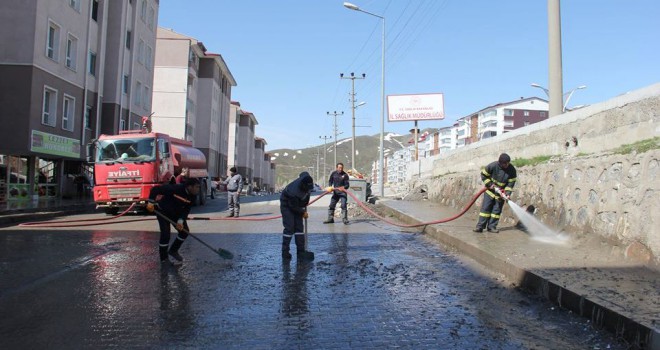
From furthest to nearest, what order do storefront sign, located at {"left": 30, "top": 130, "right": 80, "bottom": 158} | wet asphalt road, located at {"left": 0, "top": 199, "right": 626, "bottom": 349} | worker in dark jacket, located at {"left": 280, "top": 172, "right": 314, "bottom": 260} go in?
1. storefront sign, located at {"left": 30, "top": 130, "right": 80, "bottom": 158}
2. worker in dark jacket, located at {"left": 280, "top": 172, "right": 314, "bottom": 260}
3. wet asphalt road, located at {"left": 0, "top": 199, "right": 626, "bottom": 349}

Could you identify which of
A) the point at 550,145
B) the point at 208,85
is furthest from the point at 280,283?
the point at 208,85

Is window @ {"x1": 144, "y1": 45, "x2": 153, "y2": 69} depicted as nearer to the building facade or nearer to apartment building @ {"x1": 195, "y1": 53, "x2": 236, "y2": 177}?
the building facade

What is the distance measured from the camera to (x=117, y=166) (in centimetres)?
1616

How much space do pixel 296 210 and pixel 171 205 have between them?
6.59 ft

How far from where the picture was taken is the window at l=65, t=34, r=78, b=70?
75.4 ft

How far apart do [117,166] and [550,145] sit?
42.7 ft

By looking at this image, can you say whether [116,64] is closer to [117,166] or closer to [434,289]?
[117,166]

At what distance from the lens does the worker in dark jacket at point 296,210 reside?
26.7 feet

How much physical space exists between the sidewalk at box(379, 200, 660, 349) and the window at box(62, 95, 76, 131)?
20116 millimetres

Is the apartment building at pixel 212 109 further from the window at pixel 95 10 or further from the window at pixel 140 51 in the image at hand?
the window at pixel 95 10

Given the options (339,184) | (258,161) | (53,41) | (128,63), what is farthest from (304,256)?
(258,161)

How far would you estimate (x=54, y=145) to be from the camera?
A: 20.9 m

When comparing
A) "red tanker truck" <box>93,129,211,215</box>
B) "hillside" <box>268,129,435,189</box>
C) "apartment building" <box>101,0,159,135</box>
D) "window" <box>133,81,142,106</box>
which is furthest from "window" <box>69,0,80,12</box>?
"hillside" <box>268,129,435,189</box>

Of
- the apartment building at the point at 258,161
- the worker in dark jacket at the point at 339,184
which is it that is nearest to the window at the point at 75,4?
the worker in dark jacket at the point at 339,184
